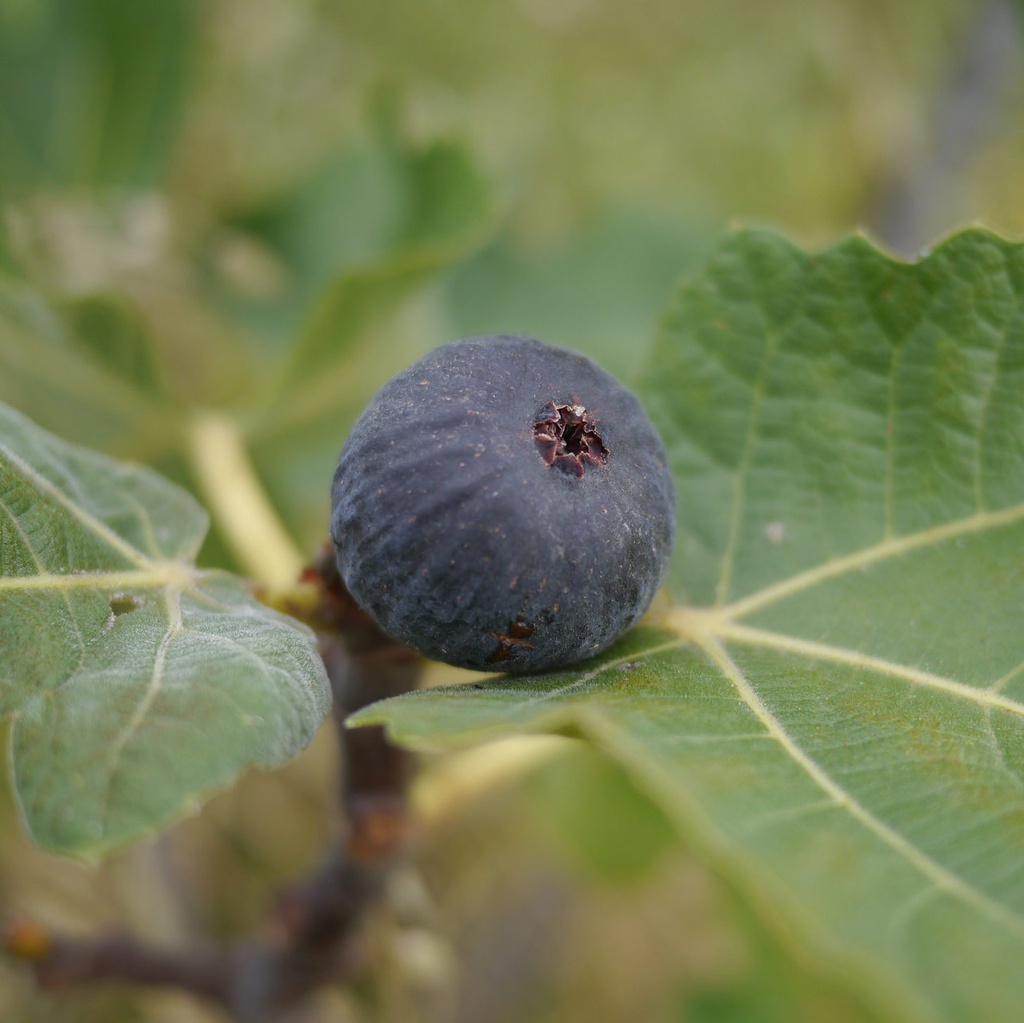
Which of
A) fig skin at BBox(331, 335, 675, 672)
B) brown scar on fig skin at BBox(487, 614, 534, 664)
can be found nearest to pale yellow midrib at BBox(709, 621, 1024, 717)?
fig skin at BBox(331, 335, 675, 672)

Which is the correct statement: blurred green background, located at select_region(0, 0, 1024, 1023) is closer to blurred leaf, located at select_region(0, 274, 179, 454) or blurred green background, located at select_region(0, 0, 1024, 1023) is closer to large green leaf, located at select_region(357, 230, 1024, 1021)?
blurred leaf, located at select_region(0, 274, 179, 454)

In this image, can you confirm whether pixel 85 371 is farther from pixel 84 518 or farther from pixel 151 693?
pixel 151 693

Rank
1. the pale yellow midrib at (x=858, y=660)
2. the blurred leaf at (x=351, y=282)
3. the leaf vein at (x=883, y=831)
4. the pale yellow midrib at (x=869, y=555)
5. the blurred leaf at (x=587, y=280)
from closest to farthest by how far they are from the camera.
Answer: the leaf vein at (x=883, y=831) < the pale yellow midrib at (x=858, y=660) < the pale yellow midrib at (x=869, y=555) < the blurred leaf at (x=351, y=282) < the blurred leaf at (x=587, y=280)

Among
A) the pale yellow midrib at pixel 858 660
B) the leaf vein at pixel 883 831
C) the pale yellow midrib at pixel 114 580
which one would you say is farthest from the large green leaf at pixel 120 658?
the pale yellow midrib at pixel 858 660

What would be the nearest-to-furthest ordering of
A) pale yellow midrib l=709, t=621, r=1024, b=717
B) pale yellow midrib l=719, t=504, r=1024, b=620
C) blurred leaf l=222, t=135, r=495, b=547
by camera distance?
pale yellow midrib l=709, t=621, r=1024, b=717 < pale yellow midrib l=719, t=504, r=1024, b=620 < blurred leaf l=222, t=135, r=495, b=547

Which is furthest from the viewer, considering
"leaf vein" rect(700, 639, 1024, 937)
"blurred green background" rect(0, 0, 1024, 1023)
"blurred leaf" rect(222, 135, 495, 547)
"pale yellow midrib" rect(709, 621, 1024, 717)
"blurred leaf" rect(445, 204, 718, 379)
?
"blurred leaf" rect(445, 204, 718, 379)

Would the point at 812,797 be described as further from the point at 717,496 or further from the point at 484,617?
the point at 717,496

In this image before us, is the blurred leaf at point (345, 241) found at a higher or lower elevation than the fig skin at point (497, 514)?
higher

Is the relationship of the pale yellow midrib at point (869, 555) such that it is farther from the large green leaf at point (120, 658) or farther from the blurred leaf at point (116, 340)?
the blurred leaf at point (116, 340)
